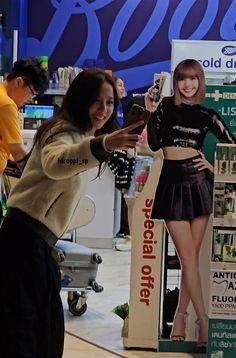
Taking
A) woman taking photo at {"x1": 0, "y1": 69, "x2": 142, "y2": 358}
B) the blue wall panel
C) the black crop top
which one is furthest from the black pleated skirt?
the blue wall panel

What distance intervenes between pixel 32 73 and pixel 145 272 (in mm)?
1306

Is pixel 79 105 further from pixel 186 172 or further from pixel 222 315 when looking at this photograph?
pixel 222 315

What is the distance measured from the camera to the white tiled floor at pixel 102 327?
389cm

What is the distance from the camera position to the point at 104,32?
367 inches

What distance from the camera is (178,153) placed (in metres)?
3.81

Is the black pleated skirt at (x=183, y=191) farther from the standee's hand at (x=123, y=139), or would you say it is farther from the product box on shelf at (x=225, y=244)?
the standee's hand at (x=123, y=139)

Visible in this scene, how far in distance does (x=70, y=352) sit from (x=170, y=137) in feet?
4.44

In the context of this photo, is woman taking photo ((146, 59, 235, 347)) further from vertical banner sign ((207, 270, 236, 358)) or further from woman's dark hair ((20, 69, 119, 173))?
woman's dark hair ((20, 69, 119, 173))

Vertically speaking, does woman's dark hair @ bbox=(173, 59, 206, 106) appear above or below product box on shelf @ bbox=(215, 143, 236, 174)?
above

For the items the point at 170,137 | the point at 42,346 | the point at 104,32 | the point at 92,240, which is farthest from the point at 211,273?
the point at 104,32

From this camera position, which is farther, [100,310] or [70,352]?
[100,310]

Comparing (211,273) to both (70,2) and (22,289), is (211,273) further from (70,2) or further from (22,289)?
(70,2)

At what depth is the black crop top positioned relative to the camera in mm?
3732

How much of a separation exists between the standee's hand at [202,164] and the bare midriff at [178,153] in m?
0.03
